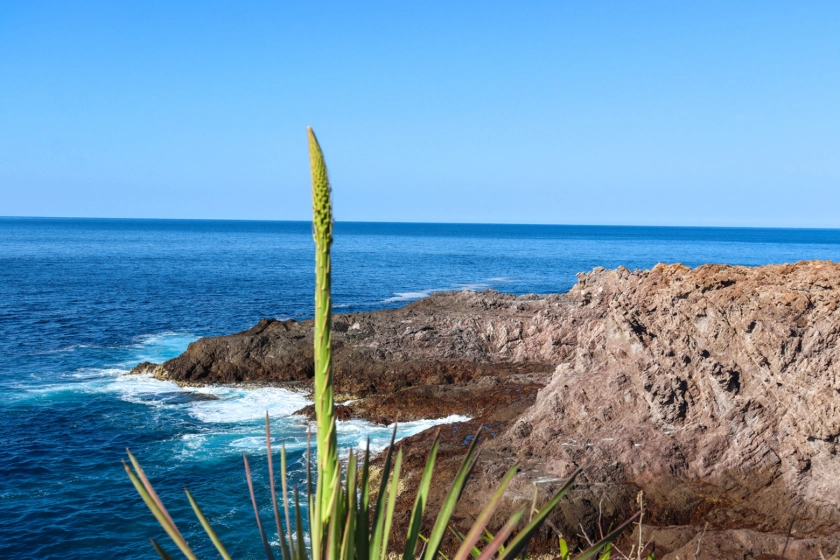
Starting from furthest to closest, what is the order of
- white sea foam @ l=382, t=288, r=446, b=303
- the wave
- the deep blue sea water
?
1. the wave
2. white sea foam @ l=382, t=288, r=446, b=303
3. the deep blue sea water

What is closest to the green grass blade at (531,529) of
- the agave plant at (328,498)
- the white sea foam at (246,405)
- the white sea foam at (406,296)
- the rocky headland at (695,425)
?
the agave plant at (328,498)

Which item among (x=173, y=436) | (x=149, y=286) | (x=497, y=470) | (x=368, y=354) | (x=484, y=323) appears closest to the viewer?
(x=497, y=470)

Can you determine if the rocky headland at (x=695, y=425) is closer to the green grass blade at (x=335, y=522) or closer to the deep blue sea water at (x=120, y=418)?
the deep blue sea water at (x=120, y=418)

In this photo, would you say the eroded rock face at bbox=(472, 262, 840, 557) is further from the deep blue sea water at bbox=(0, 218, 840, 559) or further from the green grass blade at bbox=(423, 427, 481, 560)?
Answer: the green grass blade at bbox=(423, 427, 481, 560)

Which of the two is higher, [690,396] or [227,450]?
[690,396]

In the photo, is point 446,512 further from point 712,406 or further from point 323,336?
point 712,406

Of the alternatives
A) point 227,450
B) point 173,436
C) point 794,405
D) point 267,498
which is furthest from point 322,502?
point 173,436

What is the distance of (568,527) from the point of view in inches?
547

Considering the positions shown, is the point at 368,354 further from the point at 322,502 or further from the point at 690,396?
the point at 322,502

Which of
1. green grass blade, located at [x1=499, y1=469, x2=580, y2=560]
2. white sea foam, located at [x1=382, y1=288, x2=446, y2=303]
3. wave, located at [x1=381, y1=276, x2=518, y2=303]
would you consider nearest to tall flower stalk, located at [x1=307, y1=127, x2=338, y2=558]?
green grass blade, located at [x1=499, y1=469, x2=580, y2=560]

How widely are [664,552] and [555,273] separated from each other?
75.6 m

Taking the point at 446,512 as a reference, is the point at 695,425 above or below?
below

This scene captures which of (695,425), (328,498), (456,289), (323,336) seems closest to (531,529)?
(328,498)

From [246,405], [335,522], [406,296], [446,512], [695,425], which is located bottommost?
[246,405]
